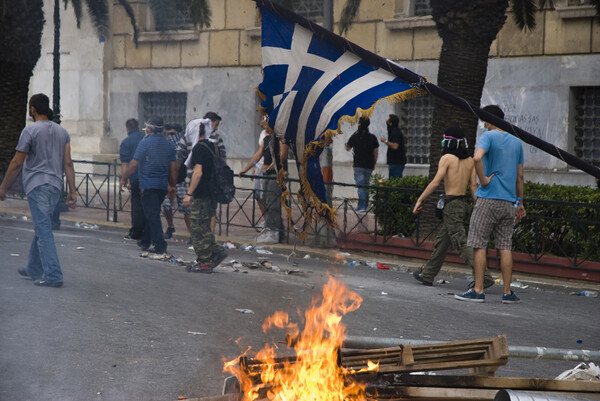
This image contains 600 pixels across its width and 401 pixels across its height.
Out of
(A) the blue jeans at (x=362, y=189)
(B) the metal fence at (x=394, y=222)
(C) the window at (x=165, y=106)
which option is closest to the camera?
(B) the metal fence at (x=394, y=222)

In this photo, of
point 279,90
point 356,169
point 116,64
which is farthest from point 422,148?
point 279,90

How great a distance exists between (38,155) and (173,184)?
367 centimetres

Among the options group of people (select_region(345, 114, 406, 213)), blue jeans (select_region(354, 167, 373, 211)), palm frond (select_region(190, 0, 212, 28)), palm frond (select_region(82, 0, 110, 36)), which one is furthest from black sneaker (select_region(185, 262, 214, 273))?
palm frond (select_region(82, 0, 110, 36))

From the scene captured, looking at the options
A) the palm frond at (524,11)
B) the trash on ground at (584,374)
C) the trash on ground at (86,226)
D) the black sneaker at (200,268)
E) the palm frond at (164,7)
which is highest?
the palm frond at (524,11)

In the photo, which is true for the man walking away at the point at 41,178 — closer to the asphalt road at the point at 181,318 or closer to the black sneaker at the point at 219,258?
the asphalt road at the point at 181,318

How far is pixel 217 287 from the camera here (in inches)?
362

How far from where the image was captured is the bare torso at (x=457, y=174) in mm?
9516

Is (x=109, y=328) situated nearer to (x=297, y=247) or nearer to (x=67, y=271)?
(x=67, y=271)

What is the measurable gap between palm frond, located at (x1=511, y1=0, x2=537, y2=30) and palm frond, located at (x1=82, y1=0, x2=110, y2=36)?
8733 millimetres

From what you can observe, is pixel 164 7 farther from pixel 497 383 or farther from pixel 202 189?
pixel 497 383

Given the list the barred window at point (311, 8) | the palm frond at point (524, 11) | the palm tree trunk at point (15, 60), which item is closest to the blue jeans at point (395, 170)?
the palm frond at point (524, 11)

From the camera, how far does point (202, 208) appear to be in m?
10.1

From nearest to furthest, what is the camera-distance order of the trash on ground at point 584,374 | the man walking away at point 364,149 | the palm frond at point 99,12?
1. the trash on ground at point 584,374
2. the man walking away at point 364,149
3. the palm frond at point 99,12

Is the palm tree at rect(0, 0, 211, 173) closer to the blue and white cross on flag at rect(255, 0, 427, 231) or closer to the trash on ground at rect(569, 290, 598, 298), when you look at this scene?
the trash on ground at rect(569, 290, 598, 298)
